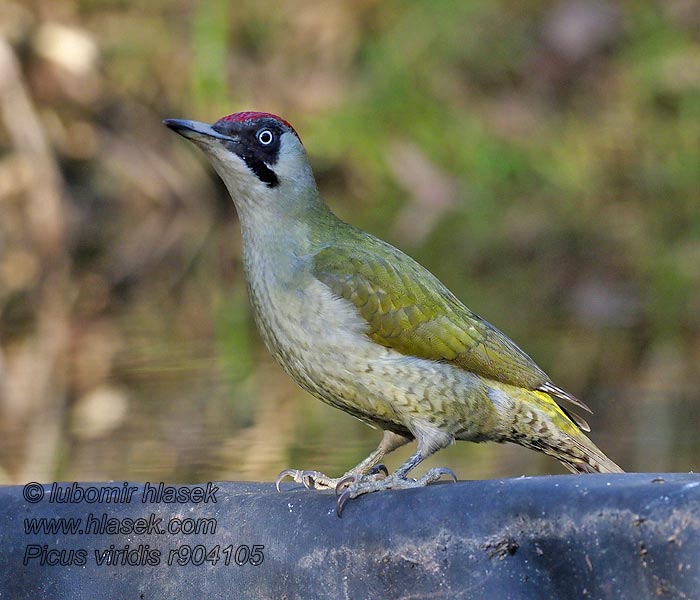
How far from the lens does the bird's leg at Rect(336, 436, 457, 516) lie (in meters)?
3.23

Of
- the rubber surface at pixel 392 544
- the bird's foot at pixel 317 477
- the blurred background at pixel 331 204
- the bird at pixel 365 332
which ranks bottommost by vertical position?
the rubber surface at pixel 392 544

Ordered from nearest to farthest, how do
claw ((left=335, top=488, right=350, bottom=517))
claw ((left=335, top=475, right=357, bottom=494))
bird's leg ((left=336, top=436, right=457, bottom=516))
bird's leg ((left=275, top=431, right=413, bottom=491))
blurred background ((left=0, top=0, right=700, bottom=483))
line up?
claw ((left=335, top=488, right=350, bottom=517)), bird's leg ((left=336, top=436, right=457, bottom=516)), claw ((left=335, top=475, right=357, bottom=494)), bird's leg ((left=275, top=431, right=413, bottom=491)), blurred background ((left=0, top=0, right=700, bottom=483))

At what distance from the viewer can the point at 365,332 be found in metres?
3.75

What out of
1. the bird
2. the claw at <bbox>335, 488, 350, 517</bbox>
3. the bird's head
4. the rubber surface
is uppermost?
the bird's head

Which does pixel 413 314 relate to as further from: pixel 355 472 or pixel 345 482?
pixel 345 482

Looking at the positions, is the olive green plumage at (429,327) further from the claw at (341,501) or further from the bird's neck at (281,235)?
the claw at (341,501)

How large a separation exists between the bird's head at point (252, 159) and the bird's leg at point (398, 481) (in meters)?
0.73

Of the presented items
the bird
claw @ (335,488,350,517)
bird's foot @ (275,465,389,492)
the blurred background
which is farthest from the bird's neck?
the blurred background

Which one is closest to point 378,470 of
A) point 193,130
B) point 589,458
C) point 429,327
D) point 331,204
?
point 429,327

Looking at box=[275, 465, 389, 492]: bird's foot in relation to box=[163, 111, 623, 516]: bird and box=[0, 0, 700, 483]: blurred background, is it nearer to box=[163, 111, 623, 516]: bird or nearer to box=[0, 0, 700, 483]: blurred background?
box=[163, 111, 623, 516]: bird

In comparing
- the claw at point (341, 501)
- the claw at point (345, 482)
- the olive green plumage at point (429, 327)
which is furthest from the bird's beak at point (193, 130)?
the claw at point (341, 501)

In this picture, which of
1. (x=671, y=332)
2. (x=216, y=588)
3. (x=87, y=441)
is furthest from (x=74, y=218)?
(x=216, y=588)

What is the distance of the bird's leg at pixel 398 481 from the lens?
3.23m

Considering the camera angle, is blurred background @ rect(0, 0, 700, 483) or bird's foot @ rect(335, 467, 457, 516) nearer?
bird's foot @ rect(335, 467, 457, 516)
